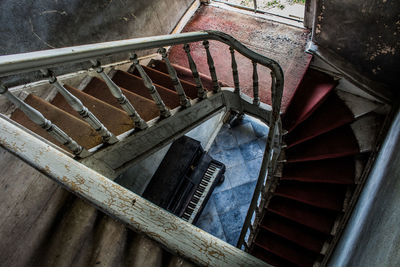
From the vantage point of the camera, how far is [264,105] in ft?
11.4

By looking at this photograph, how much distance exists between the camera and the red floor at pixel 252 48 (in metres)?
3.89

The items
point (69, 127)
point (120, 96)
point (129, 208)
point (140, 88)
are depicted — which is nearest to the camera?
point (129, 208)

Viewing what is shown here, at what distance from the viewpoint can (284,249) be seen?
3891 millimetres

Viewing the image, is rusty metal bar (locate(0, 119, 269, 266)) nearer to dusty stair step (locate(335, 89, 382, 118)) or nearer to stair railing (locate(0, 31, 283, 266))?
stair railing (locate(0, 31, 283, 266))

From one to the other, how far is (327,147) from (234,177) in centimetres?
220

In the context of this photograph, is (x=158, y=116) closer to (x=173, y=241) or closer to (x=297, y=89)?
(x=173, y=241)

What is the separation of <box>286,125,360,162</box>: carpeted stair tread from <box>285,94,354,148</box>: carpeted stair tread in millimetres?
173

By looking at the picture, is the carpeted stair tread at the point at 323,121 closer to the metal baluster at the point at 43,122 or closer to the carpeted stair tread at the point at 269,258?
the carpeted stair tread at the point at 269,258

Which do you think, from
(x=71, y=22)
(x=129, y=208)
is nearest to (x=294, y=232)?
(x=129, y=208)

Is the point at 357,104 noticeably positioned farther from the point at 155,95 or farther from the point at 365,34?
the point at 155,95

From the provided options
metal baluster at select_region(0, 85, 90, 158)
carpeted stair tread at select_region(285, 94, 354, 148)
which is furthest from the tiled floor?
metal baluster at select_region(0, 85, 90, 158)

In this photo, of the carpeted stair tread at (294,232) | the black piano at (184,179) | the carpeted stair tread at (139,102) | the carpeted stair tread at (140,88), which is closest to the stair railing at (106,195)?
the carpeted stair tread at (139,102)

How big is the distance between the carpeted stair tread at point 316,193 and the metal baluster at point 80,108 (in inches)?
113

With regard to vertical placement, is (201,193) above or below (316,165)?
below
